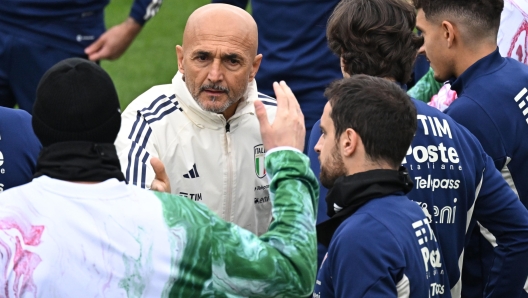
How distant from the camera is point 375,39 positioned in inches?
144

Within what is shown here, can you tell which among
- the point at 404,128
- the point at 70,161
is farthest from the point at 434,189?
the point at 70,161

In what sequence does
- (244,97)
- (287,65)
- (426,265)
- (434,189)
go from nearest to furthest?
(426,265) < (434,189) < (244,97) < (287,65)

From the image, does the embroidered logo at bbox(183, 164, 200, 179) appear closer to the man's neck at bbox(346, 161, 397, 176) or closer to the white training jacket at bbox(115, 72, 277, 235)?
the white training jacket at bbox(115, 72, 277, 235)

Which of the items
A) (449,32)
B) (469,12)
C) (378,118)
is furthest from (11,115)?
(469,12)

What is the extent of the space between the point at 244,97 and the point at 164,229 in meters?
1.47

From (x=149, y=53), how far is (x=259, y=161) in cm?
798

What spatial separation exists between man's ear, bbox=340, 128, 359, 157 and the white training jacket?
0.73 metres

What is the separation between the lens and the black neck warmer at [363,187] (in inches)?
116

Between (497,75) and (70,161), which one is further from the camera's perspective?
(497,75)

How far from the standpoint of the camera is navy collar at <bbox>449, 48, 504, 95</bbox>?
3873 millimetres

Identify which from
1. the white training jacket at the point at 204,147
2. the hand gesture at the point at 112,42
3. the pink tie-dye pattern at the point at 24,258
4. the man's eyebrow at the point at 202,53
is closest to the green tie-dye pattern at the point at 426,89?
the white training jacket at the point at 204,147

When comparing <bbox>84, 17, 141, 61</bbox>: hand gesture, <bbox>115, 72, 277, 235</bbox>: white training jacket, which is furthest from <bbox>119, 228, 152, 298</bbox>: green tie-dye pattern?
<bbox>84, 17, 141, 61</bbox>: hand gesture

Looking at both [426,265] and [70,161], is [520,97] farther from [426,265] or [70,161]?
[70,161]

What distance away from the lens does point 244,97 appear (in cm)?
379
